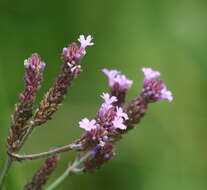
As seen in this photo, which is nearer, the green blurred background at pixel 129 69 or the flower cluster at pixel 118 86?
the flower cluster at pixel 118 86

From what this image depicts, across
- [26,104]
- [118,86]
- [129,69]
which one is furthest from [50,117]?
[129,69]

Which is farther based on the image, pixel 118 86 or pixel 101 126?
pixel 118 86

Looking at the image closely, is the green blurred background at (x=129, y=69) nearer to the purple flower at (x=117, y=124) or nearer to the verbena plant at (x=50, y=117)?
the verbena plant at (x=50, y=117)

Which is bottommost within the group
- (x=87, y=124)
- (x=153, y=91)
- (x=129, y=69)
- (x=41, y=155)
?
(x=41, y=155)

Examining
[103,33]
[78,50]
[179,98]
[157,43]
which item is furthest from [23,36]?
[78,50]

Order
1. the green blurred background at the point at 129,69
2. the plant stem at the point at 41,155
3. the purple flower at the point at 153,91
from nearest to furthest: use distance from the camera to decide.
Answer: the plant stem at the point at 41,155, the purple flower at the point at 153,91, the green blurred background at the point at 129,69

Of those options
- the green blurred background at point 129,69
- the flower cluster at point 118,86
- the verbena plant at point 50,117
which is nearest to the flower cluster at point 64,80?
the verbena plant at point 50,117

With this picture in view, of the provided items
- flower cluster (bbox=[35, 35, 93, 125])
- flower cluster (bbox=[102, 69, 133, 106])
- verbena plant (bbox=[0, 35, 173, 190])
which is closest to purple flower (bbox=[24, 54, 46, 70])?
verbena plant (bbox=[0, 35, 173, 190])

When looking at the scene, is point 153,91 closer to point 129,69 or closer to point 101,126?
point 101,126

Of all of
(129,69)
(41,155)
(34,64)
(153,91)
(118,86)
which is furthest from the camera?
(129,69)
